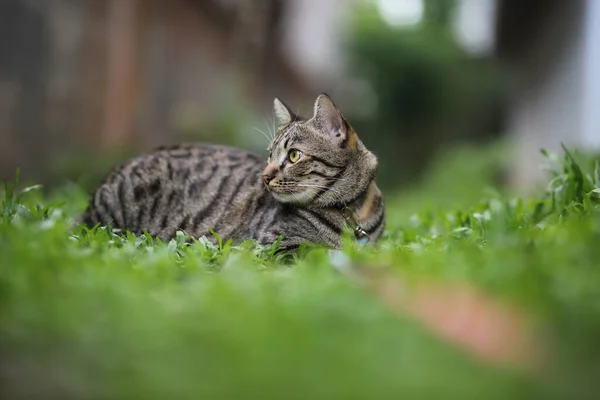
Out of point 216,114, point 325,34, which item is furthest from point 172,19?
point 325,34

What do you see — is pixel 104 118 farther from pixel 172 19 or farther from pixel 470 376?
pixel 470 376

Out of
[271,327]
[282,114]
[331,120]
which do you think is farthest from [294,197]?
[271,327]

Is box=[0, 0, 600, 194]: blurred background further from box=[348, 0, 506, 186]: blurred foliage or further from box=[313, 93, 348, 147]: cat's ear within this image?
box=[313, 93, 348, 147]: cat's ear

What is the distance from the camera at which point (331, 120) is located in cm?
339

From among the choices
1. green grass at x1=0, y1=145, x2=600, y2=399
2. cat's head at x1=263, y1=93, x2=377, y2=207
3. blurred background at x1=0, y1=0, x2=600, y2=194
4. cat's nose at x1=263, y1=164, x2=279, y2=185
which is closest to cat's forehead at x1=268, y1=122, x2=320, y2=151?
cat's head at x1=263, y1=93, x2=377, y2=207

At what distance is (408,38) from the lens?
1327 cm

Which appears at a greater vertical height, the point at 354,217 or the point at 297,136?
the point at 297,136

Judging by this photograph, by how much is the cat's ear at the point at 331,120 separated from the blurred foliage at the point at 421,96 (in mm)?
9464

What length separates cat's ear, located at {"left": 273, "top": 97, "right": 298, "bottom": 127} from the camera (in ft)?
12.3

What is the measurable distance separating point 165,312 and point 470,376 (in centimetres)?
86

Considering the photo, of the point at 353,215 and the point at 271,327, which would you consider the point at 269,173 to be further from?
the point at 271,327

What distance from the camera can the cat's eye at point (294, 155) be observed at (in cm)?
331

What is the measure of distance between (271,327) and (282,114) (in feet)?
7.78

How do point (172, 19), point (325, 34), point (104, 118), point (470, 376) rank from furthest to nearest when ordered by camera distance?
1. point (325, 34)
2. point (172, 19)
3. point (104, 118)
4. point (470, 376)
